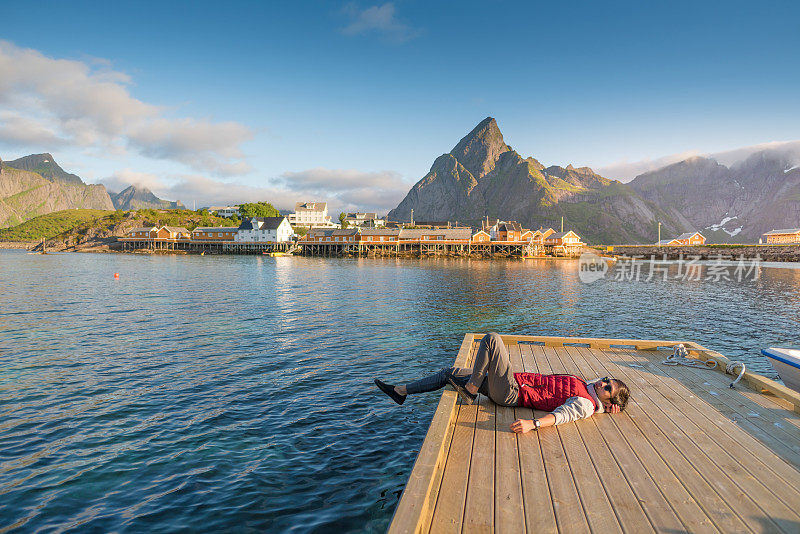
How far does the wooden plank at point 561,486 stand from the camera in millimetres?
4086

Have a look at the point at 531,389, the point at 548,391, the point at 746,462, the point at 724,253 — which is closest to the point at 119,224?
the point at 531,389

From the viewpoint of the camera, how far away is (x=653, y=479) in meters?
4.90

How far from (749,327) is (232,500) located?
2761 cm

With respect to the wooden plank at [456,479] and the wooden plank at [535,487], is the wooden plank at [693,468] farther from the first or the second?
the wooden plank at [456,479]

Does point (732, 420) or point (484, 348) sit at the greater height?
point (484, 348)

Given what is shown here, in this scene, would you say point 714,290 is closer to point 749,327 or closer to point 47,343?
point 749,327

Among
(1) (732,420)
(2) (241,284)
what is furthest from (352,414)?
(2) (241,284)

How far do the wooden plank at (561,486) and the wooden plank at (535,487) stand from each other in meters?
0.06

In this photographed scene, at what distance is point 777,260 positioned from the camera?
90500 millimetres

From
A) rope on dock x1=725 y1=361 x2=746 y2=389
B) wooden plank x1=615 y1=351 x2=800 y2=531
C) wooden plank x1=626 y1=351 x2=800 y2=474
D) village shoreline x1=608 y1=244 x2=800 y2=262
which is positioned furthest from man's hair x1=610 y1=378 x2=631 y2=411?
village shoreline x1=608 y1=244 x2=800 y2=262

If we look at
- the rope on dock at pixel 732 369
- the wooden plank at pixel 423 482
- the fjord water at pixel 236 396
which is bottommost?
the fjord water at pixel 236 396

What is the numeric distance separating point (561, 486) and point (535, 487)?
0.31 meters

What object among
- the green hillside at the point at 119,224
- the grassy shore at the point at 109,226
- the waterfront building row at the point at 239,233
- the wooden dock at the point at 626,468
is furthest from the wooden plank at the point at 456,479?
the green hillside at the point at 119,224

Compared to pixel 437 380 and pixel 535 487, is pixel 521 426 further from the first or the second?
pixel 437 380
